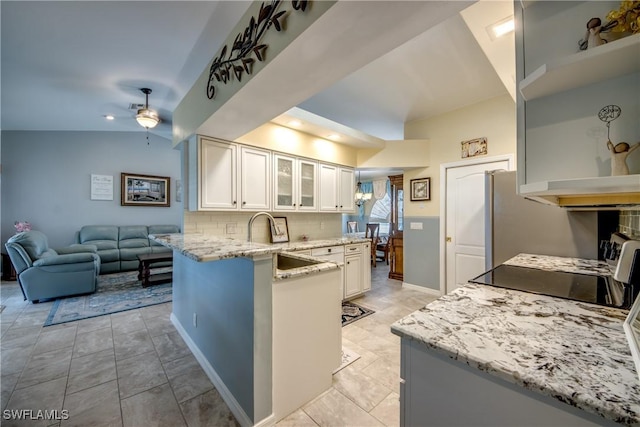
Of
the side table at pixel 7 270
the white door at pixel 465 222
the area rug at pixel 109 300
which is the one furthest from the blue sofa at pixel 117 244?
the white door at pixel 465 222

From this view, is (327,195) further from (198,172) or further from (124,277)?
(124,277)

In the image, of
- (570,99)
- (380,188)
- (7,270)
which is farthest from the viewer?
(380,188)

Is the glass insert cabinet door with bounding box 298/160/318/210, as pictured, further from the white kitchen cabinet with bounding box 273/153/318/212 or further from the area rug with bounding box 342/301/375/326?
the area rug with bounding box 342/301/375/326

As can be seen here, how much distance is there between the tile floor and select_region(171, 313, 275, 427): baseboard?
4 centimetres

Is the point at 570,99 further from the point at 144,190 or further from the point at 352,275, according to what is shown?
the point at 144,190

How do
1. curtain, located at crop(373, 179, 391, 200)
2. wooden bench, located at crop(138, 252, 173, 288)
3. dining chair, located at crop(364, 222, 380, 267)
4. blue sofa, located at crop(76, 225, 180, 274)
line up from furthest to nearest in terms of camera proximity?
curtain, located at crop(373, 179, 391, 200) < dining chair, located at crop(364, 222, 380, 267) < blue sofa, located at crop(76, 225, 180, 274) < wooden bench, located at crop(138, 252, 173, 288)

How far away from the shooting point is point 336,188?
155 inches

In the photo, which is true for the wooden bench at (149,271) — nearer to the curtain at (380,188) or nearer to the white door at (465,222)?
the white door at (465,222)

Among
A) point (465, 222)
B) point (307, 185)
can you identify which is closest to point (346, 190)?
point (307, 185)

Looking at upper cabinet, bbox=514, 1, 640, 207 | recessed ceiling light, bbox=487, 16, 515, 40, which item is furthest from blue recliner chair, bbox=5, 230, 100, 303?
recessed ceiling light, bbox=487, 16, 515, 40

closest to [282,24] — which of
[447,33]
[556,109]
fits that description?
[556,109]

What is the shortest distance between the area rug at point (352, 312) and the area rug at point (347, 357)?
56 centimetres

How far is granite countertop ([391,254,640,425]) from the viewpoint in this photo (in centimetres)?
51

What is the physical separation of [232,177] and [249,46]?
5.08ft
